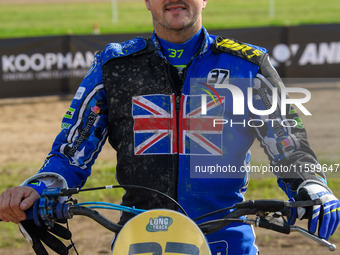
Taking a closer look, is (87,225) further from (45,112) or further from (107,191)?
(45,112)

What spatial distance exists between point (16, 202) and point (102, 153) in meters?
6.60

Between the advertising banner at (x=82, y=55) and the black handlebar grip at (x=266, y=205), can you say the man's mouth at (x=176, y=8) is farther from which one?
the advertising banner at (x=82, y=55)

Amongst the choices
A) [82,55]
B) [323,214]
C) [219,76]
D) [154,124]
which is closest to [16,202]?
[154,124]

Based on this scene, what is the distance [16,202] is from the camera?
8.29 ft

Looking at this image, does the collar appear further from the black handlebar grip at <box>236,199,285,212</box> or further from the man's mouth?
the black handlebar grip at <box>236,199,285,212</box>

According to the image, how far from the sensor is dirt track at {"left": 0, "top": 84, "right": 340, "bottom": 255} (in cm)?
577

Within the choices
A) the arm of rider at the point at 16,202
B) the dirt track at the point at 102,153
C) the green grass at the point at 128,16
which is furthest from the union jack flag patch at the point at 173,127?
the green grass at the point at 128,16

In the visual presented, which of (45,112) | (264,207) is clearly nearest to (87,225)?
(264,207)

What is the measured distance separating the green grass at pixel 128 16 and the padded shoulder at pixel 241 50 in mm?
17944

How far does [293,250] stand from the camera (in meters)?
5.64

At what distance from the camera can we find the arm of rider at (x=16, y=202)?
2.52 metres

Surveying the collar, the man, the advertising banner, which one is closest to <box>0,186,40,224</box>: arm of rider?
the man

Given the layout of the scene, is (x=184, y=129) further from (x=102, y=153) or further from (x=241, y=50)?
(x=102, y=153)

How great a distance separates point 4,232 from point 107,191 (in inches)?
54.9
